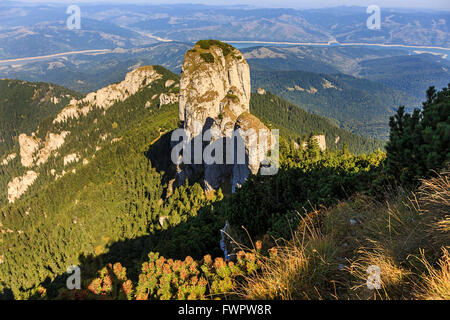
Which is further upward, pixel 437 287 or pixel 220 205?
pixel 437 287

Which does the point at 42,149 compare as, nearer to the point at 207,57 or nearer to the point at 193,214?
the point at 207,57

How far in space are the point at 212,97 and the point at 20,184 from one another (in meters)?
170

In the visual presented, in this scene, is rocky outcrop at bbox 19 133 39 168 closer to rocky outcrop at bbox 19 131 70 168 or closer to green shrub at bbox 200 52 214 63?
rocky outcrop at bbox 19 131 70 168

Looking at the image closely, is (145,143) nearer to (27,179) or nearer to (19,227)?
(19,227)

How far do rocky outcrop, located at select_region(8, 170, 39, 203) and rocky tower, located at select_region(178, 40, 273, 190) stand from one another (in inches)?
5756

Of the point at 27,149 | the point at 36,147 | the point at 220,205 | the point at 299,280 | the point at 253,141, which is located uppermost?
the point at 299,280

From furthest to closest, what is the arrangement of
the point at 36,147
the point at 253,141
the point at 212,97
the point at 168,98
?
the point at 36,147, the point at 168,98, the point at 212,97, the point at 253,141

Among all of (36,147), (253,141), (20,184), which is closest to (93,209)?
(253,141)

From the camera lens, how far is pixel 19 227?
356 feet

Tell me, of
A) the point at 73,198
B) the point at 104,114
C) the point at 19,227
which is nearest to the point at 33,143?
the point at 104,114

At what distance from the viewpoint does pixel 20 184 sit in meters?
164

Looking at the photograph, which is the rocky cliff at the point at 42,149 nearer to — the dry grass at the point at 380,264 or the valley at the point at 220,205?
the valley at the point at 220,205

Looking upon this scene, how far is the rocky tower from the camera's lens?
182 feet

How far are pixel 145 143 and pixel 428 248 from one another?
361ft
